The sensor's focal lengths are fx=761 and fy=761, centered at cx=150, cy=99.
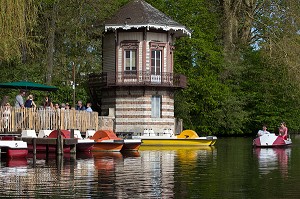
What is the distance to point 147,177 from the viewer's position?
24.9 meters

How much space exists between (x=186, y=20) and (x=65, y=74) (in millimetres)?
12129

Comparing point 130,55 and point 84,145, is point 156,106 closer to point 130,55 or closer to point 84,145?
point 130,55

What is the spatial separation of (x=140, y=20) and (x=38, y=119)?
16.4 meters

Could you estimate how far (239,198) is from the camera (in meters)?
19.8

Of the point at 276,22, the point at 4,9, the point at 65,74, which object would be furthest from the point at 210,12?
the point at 4,9

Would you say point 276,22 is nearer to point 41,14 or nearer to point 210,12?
point 210,12

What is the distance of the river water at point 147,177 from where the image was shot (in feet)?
67.4

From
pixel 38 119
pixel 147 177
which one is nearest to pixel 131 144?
pixel 38 119

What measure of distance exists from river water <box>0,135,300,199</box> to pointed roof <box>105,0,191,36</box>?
19.2m

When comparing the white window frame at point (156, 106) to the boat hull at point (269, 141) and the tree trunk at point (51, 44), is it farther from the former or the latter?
the boat hull at point (269, 141)

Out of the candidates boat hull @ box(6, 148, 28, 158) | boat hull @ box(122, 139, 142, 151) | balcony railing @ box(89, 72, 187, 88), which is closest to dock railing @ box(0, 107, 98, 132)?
boat hull @ box(122, 139, 142, 151)

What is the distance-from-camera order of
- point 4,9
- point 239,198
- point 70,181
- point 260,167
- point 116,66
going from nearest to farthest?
point 239,198
point 70,181
point 260,167
point 4,9
point 116,66

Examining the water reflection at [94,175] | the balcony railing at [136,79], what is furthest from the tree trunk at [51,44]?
the water reflection at [94,175]

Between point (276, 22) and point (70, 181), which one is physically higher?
point (276, 22)
